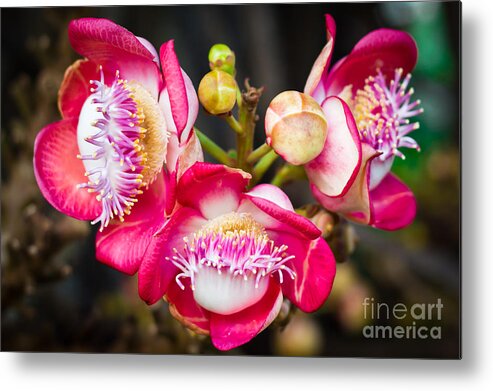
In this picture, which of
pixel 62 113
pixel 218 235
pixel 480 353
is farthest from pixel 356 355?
pixel 62 113

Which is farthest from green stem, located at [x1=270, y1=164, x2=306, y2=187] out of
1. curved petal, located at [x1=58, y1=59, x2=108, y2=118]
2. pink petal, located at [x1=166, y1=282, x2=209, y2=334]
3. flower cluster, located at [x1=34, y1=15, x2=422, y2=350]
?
curved petal, located at [x1=58, y1=59, x2=108, y2=118]

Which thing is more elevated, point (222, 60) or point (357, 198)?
point (222, 60)

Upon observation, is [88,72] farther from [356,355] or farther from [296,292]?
[356,355]

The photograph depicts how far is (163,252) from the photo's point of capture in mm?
1233

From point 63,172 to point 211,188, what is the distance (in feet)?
A: 0.95

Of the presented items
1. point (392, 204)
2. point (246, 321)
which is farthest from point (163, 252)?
point (392, 204)

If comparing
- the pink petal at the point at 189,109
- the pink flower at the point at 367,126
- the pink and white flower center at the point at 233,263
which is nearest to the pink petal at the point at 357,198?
the pink flower at the point at 367,126

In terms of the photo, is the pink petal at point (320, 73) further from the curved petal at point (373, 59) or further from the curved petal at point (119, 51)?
the curved petal at point (119, 51)

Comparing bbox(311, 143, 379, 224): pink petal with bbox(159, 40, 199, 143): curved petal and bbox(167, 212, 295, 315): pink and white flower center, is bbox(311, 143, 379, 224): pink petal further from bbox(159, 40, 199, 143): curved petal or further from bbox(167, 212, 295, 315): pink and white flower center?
bbox(159, 40, 199, 143): curved petal

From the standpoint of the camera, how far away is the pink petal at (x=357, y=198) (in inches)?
46.9

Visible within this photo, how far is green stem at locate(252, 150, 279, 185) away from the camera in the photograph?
123 cm

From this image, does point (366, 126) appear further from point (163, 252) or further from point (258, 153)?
point (163, 252)

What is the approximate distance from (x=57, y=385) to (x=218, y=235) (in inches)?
21.0

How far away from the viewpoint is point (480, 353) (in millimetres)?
1444
